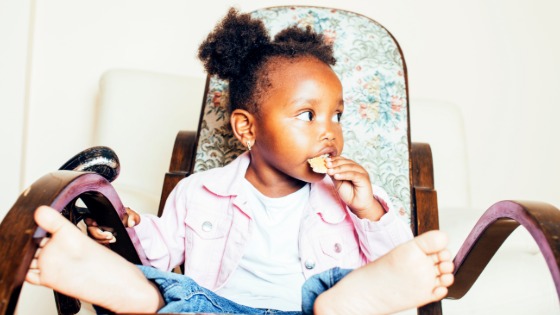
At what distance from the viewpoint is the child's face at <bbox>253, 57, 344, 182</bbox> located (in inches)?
44.3

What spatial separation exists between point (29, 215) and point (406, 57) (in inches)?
A: 62.4

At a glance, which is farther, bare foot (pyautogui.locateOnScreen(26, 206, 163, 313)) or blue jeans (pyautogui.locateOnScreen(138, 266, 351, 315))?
blue jeans (pyautogui.locateOnScreen(138, 266, 351, 315))

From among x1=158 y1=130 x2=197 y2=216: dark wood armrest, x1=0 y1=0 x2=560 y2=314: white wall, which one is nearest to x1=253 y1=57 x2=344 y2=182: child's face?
x1=158 y1=130 x2=197 y2=216: dark wood armrest

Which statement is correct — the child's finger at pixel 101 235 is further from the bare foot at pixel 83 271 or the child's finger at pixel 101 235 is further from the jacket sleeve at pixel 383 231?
the jacket sleeve at pixel 383 231

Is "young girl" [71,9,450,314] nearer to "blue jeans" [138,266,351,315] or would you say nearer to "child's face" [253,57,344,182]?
"child's face" [253,57,344,182]

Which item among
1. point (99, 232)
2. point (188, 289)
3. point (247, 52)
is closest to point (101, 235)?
point (99, 232)

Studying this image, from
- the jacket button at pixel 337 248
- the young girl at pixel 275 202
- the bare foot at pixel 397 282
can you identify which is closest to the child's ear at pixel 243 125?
the young girl at pixel 275 202

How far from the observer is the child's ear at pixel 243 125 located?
48.2 inches

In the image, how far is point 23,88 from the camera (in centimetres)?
199

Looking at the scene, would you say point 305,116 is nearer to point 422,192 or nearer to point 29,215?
point 422,192

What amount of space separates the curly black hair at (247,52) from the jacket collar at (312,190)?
0.42 feet

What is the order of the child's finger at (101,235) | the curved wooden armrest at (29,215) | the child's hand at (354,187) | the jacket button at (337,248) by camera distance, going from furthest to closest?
the jacket button at (337,248) < the child's hand at (354,187) < the child's finger at (101,235) < the curved wooden armrest at (29,215)

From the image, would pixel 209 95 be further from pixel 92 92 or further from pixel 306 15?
pixel 92 92

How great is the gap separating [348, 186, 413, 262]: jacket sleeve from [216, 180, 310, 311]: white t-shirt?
5.0 inches
